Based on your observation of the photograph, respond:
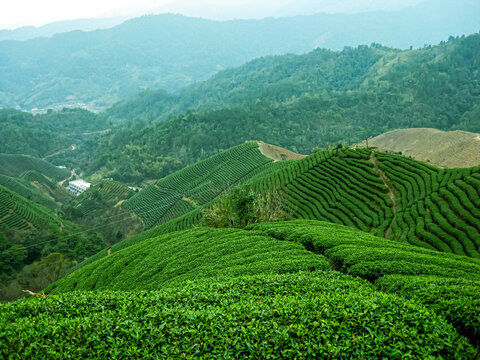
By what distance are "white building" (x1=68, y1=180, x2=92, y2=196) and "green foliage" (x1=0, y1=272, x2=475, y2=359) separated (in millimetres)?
98077

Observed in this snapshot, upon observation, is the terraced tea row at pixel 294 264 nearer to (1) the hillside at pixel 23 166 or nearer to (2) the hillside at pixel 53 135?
(1) the hillside at pixel 23 166

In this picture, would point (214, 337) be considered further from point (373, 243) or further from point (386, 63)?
point (386, 63)

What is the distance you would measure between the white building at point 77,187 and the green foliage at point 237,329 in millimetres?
98077

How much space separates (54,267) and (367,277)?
38029mm

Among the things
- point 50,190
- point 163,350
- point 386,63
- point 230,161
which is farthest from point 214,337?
point 386,63

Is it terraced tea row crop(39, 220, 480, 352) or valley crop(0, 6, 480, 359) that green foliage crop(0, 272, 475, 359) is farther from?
terraced tea row crop(39, 220, 480, 352)

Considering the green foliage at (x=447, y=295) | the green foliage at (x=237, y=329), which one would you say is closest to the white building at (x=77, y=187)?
the green foliage at (x=237, y=329)

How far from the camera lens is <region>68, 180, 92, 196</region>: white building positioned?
100m

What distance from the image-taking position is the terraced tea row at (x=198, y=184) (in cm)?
6362

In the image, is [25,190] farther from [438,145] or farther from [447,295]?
[438,145]

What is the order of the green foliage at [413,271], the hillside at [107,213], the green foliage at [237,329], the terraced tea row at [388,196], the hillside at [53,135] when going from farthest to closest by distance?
the hillside at [53,135] < the hillside at [107,213] < the terraced tea row at [388,196] < the green foliage at [413,271] < the green foliage at [237,329]

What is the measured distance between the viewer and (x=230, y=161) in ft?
244

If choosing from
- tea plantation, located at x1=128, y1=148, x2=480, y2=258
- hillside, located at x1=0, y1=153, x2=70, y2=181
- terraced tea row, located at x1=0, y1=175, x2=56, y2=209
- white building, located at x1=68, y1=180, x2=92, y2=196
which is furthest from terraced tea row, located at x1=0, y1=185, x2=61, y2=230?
hillside, located at x1=0, y1=153, x2=70, y2=181

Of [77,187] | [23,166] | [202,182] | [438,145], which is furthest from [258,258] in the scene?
[23,166]
